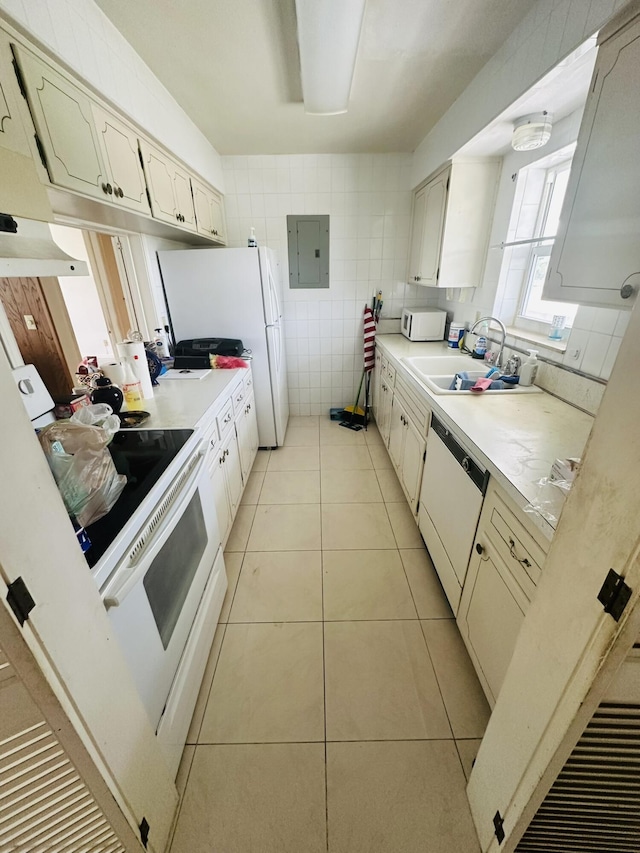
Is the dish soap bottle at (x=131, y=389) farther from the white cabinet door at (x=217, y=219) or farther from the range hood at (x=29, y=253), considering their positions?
the white cabinet door at (x=217, y=219)

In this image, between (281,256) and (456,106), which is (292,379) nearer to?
(281,256)

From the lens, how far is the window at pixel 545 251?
6.02ft

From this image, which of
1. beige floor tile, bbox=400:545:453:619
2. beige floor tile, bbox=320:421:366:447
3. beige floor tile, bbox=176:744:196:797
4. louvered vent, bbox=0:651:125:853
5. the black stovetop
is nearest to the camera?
louvered vent, bbox=0:651:125:853

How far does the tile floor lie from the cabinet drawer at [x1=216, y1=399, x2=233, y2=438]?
688mm

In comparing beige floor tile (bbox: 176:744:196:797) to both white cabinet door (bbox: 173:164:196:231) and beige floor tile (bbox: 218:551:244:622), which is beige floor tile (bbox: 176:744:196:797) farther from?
white cabinet door (bbox: 173:164:196:231)

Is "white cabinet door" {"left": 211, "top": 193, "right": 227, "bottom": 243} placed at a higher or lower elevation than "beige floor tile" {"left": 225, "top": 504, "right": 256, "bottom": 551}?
higher

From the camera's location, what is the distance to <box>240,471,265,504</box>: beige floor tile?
240 centimetres

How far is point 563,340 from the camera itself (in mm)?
1751

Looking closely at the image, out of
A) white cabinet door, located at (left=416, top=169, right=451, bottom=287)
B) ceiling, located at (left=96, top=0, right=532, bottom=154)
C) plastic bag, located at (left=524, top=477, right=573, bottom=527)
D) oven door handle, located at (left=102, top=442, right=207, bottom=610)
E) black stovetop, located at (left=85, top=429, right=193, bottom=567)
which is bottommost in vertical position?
oven door handle, located at (left=102, top=442, right=207, bottom=610)

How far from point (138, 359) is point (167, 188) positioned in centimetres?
99

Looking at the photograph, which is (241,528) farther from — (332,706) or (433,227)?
(433,227)

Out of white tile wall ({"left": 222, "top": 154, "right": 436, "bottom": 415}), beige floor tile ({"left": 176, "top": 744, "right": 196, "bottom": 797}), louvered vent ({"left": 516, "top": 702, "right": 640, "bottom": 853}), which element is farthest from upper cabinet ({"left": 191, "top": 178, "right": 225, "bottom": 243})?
louvered vent ({"left": 516, "top": 702, "right": 640, "bottom": 853})

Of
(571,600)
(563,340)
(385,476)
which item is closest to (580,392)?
(563,340)

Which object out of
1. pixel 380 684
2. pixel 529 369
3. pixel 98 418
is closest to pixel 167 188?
pixel 98 418
